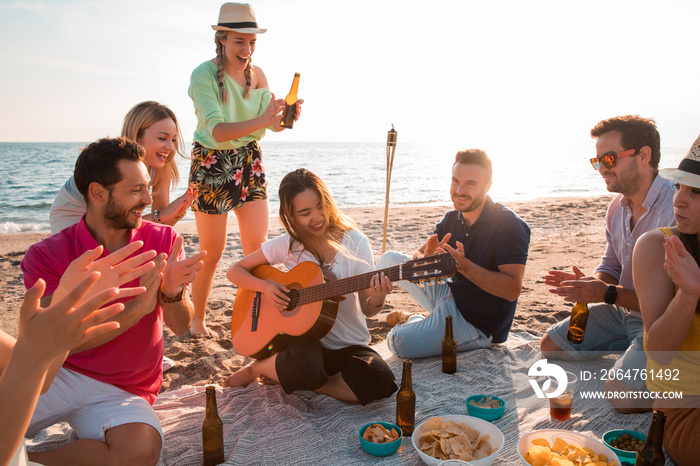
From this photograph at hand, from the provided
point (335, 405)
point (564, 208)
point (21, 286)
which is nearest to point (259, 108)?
point (335, 405)

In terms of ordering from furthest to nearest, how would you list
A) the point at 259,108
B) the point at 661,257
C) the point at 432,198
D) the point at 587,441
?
1. the point at 432,198
2. the point at 259,108
3. the point at 661,257
4. the point at 587,441

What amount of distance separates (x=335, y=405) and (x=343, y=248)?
3.64ft

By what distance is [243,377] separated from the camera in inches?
147

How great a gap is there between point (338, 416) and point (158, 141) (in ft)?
8.10

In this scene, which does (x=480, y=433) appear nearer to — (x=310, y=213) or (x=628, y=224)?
(x=310, y=213)

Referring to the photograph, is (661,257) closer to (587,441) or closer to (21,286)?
(587,441)

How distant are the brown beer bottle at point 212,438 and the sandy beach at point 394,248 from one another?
116 cm

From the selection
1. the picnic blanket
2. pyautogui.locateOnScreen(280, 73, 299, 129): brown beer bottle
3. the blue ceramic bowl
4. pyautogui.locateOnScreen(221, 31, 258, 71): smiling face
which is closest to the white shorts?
the picnic blanket

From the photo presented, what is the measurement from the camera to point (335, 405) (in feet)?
11.2

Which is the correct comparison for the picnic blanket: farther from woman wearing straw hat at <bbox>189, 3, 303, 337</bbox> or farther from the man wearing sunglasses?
woman wearing straw hat at <bbox>189, 3, 303, 337</bbox>

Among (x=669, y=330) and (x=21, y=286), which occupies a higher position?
(x=669, y=330)

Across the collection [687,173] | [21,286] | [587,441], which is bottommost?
[21,286]

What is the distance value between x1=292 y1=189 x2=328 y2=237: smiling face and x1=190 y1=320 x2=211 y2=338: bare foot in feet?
5.48

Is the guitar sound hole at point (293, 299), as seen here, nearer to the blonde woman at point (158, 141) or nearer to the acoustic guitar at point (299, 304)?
the acoustic guitar at point (299, 304)
